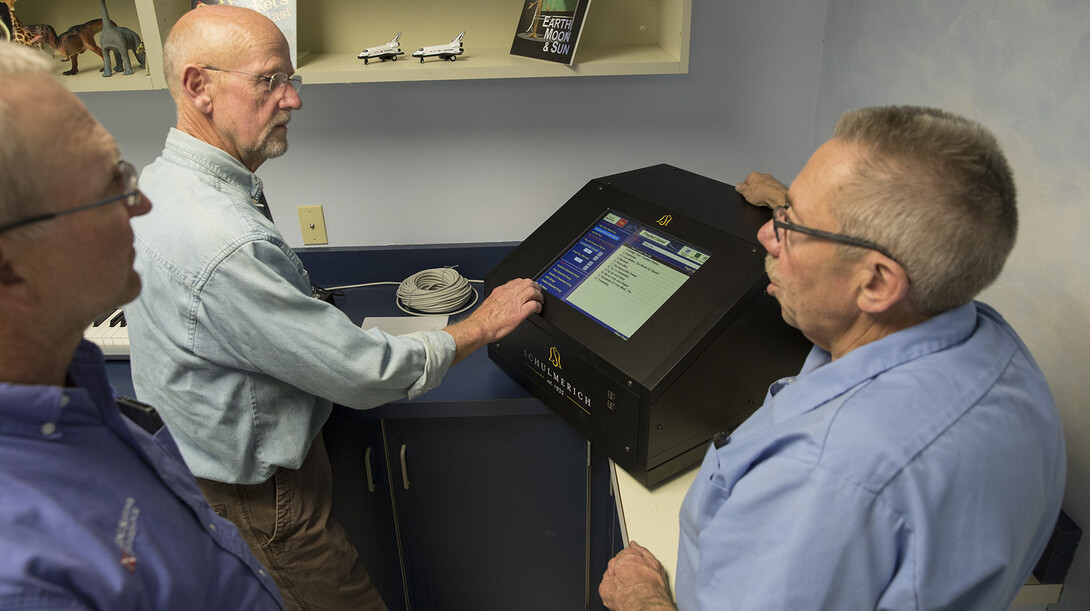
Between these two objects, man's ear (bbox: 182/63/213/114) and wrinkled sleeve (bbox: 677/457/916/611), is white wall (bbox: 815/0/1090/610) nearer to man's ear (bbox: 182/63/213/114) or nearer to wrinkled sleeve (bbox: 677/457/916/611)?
wrinkled sleeve (bbox: 677/457/916/611)

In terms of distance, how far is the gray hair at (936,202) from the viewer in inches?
28.2

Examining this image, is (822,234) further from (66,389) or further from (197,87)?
(197,87)

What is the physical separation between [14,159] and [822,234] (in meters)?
0.80

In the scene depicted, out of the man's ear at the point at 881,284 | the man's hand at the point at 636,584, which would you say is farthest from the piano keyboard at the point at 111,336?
the man's ear at the point at 881,284

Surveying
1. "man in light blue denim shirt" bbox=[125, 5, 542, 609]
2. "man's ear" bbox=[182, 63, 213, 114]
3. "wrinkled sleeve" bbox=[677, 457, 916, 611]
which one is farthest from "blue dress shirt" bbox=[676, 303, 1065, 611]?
"man's ear" bbox=[182, 63, 213, 114]

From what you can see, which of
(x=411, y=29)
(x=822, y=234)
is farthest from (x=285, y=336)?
(x=411, y=29)

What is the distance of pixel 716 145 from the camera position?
198cm

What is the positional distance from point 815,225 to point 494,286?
0.81 metres

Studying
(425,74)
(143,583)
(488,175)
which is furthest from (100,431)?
(488,175)

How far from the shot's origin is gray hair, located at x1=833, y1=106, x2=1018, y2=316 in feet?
2.35

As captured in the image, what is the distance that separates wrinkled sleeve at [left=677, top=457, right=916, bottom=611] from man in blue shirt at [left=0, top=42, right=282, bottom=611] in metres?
0.61

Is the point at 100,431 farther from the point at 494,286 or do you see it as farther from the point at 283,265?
the point at 494,286

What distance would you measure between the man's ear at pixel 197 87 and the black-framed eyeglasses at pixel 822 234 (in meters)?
0.99

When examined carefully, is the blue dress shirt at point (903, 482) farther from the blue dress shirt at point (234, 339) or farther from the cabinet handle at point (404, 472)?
the cabinet handle at point (404, 472)
